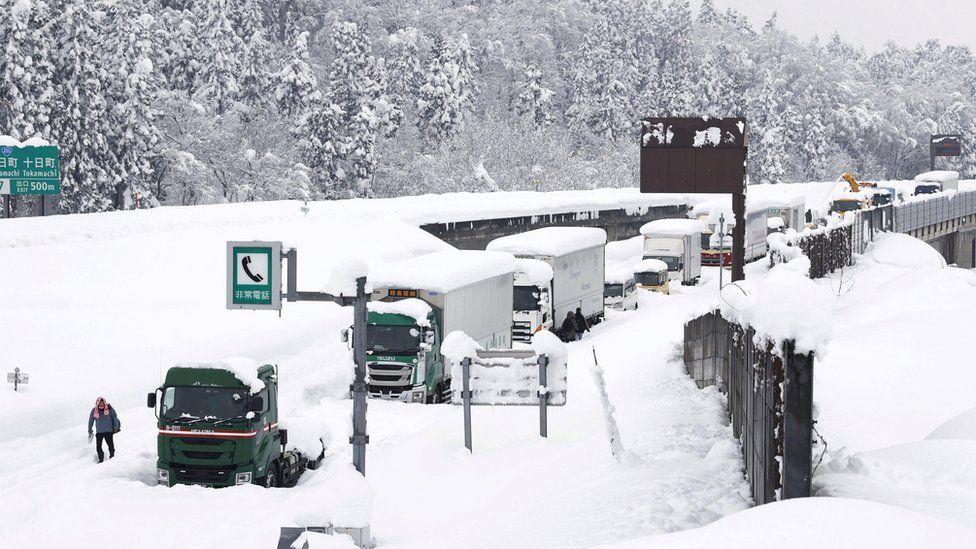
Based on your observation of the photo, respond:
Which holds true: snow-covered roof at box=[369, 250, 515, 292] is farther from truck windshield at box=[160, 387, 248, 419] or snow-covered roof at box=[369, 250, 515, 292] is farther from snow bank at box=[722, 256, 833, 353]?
snow bank at box=[722, 256, 833, 353]

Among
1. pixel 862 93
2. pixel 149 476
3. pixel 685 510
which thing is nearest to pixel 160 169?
→ pixel 149 476

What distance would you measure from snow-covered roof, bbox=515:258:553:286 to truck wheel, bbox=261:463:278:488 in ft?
61.8

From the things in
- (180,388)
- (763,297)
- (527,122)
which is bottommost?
(180,388)

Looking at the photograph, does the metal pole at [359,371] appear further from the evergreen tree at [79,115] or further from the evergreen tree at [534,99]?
the evergreen tree at [534,99]

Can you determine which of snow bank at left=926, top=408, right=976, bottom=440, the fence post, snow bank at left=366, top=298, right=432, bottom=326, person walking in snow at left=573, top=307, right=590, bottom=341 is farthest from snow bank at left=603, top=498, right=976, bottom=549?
person walking in snow at left=573, top=307, right=590, bottom=341

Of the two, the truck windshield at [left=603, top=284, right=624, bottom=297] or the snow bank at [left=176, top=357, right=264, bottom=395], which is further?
the truck windshield at [left=603, top=284, right=624, bottom=297]

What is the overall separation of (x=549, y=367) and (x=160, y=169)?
213ft

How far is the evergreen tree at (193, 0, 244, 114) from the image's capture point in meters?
91.1

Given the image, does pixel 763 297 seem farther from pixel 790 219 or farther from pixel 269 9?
pixel 269 9

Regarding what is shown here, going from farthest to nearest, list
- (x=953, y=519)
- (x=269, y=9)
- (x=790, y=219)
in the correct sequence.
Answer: (x=269, y=9) → (x=790, y=219) → (x=953, y=519)

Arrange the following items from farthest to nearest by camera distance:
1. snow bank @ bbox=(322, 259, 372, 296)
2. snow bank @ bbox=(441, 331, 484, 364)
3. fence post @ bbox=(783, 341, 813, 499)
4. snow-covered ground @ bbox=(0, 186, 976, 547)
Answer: snow bank @ bbox=(441, 331, 484, 364) < snow bank @ bbox=(322, 259, 372, 296) < snow-covered ground @ bbox=(0, 186, 976, 547) < fence post @ bbox=(783, 341, 813, 499)

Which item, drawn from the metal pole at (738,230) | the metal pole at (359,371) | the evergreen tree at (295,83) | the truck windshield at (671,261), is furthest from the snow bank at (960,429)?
the evergreen tree at (295,83)

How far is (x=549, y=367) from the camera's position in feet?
67.2

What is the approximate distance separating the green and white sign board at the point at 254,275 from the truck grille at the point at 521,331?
22.3m
